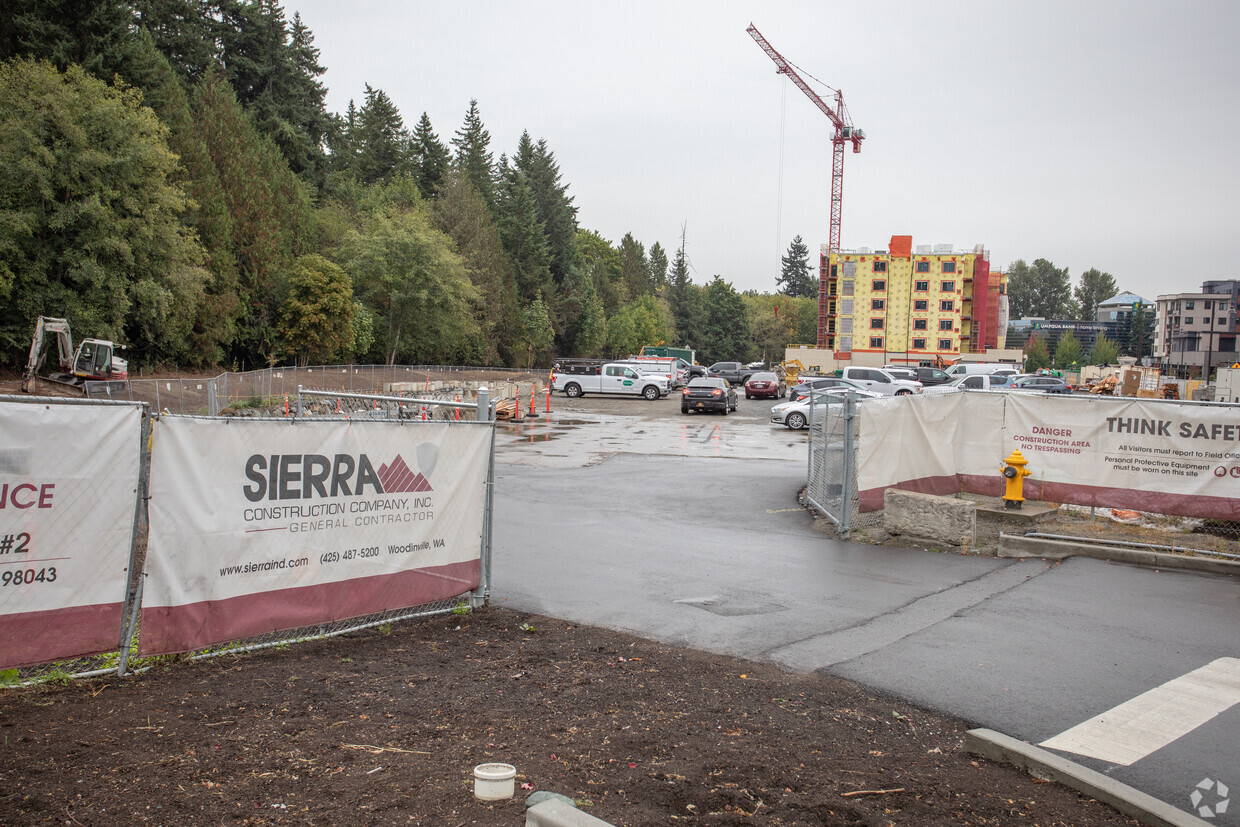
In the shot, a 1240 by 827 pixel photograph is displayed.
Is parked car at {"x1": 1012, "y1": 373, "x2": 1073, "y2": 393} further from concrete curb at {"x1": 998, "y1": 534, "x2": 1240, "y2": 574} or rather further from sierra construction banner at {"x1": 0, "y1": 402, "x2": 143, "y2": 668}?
sierra construction banner at {"x1": 0, "y1": 402, "x2": 143, "y2": 668}

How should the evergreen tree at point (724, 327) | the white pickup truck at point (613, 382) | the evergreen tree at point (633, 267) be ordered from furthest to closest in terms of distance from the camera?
1. the evergreen tree at point (633, 267)
2. the evergreen tree at point (724, 327)
3. the white pickup truck at point (613, 382)

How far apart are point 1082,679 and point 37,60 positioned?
2071 inches

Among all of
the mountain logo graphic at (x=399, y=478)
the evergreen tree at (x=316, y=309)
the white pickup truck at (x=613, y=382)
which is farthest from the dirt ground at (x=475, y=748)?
the evergreen tree at (x=316, y=309)

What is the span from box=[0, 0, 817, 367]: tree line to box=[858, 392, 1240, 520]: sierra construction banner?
3471 cm

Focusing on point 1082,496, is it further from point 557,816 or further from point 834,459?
point 557,816

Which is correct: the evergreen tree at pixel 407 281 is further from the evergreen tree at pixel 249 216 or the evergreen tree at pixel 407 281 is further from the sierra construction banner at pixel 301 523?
the sierra construction banner at pixel 301 523

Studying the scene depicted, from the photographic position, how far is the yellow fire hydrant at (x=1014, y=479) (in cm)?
1101

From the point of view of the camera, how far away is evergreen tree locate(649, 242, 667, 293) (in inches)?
6737

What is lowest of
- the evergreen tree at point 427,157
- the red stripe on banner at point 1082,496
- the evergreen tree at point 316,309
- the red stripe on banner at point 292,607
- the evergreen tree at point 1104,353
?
the red stripe on banner at point 292,607

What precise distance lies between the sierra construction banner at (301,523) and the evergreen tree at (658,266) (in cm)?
16434

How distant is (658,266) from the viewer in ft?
571

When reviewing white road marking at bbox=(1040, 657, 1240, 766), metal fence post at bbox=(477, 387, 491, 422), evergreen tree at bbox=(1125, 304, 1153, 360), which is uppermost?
evergreen tree at bbox=(1125, 304, 1153, 360)

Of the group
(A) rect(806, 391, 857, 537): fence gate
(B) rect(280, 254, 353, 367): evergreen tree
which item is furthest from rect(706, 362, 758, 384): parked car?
(A) rect(806, 391, 857, 537): fence gate

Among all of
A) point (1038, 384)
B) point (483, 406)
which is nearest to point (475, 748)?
point (483, 406)
